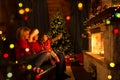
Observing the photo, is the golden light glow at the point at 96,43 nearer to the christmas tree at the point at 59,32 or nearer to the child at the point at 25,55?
the christmas tree at the point at 59,32

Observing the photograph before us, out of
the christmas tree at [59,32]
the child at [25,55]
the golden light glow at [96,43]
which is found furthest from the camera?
the christmas tree at [59,32]

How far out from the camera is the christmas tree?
7652 mm

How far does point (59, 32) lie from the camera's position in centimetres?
767

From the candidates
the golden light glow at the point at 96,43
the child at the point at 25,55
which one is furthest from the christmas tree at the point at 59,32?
the child at the point at 25,55

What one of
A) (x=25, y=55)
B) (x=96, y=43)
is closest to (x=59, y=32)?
(x=96, y=43)

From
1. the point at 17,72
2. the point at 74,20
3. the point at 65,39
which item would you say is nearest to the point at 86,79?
the point at 17,72

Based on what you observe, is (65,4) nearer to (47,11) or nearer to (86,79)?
(47,11)

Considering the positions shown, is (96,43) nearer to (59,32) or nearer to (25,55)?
(59,32)

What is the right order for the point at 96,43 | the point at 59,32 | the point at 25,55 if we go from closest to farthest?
1. the point at 25,55
2. the point at 96,43
3. the point at 59,32

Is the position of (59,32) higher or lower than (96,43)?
higher

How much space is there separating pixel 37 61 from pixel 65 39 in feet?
11.9

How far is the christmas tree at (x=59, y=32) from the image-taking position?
7652 mm

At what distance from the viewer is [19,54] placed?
418cm

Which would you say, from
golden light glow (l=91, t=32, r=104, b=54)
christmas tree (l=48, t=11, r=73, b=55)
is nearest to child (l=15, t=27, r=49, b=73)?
golden light glow (l=91, t=32, r=104, b=54)
